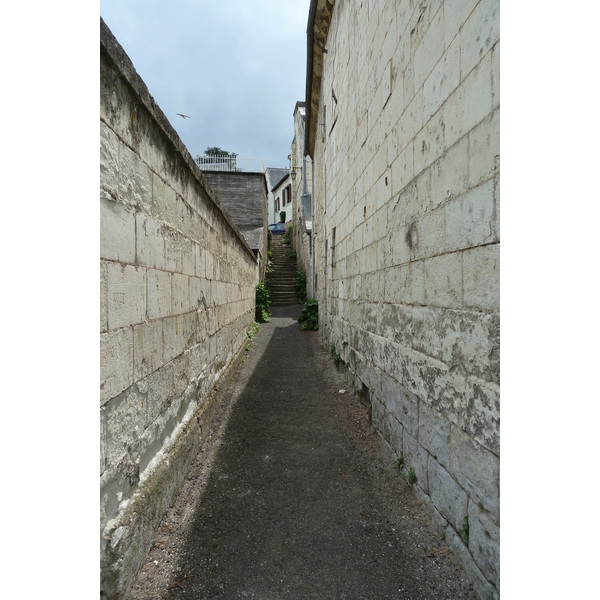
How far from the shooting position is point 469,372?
5.82ft

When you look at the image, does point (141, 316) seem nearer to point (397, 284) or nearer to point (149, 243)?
point (149, 243)

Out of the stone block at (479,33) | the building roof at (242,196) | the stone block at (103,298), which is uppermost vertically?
the building roof at (242,196)

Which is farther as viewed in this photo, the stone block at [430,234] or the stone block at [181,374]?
the stone block at [181,374]

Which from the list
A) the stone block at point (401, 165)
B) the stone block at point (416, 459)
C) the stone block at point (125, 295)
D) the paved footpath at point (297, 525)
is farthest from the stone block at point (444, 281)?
the stone block at point (125, 295)

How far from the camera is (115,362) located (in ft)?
5.42

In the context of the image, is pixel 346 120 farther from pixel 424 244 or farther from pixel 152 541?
pixel 152 541

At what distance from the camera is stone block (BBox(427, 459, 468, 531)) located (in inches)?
73.4

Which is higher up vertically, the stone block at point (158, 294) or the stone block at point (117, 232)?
the stone block at point (117, 232)

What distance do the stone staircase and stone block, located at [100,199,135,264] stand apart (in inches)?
467

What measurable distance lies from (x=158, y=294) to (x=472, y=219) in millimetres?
1936

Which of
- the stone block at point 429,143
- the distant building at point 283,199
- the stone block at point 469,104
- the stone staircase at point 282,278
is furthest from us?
the distant building at point 283,199

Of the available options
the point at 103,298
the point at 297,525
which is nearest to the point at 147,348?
the point at 103,298

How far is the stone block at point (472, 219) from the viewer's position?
159cm

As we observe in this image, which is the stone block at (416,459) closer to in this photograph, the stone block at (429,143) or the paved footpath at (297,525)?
the paved footpath at (297,525)
